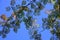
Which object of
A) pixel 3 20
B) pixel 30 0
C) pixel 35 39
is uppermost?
pixel 30 0

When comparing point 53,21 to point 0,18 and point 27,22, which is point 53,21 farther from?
point 0,18

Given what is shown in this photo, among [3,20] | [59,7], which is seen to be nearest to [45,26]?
[59,7]

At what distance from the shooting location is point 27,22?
4.66 ft

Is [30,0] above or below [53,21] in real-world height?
above

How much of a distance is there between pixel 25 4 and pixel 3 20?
8.0 inches

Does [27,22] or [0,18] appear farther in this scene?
[0,18]

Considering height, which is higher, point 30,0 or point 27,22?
point 30,0

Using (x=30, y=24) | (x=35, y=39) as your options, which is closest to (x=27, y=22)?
(x=30, y=24)

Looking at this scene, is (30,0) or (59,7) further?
(30,0)

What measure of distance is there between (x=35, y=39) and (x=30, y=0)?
0.97ft

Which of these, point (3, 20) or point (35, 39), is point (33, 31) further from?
point (3, 20)

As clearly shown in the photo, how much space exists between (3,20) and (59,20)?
1.34 feet

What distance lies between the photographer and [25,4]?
146 centimetres

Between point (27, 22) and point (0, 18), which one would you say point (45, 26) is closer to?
point (27, 22)
